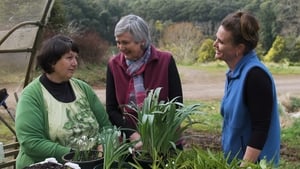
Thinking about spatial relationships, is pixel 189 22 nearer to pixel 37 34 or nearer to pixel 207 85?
pixel 207 85

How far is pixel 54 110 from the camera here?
6.84 feet

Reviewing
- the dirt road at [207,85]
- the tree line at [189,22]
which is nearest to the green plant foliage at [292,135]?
the dirt road at [207,85]

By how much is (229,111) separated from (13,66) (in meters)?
1.89

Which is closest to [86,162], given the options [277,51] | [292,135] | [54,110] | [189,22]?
[54,110]

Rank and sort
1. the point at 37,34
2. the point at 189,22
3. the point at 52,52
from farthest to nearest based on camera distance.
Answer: the point at 189,22 → the point at 37,34 → the point at 52,52

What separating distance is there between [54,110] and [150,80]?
54cm

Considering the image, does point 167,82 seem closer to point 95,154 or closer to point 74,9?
→ point 95,154

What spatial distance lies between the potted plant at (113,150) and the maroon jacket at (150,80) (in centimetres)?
53

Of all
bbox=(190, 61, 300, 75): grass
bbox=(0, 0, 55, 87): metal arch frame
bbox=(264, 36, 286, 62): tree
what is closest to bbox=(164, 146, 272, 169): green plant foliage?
bbox=(0, 0, 55, 87): metal arch frame

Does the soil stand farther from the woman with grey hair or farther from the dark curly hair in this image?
the dark curly hair

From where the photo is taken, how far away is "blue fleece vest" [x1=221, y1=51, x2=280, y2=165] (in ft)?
6.65

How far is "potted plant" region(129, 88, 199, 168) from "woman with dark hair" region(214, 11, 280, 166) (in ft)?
1.01

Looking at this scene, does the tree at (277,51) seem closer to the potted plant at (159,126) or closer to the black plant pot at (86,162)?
the potted plant at (159,126)

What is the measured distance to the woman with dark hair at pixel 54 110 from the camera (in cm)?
202
